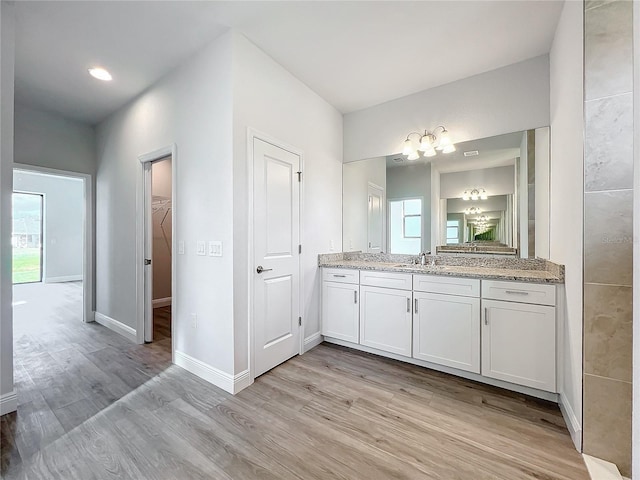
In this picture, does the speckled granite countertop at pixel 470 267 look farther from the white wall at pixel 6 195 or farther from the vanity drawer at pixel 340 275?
the white wall at pixel 6 195

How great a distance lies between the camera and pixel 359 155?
10.9 ft

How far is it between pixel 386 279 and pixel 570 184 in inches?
59.4

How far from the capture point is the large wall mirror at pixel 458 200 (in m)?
2.38

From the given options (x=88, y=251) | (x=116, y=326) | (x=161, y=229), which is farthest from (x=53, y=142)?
(x=116, y=326)

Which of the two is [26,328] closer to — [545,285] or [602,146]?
[545,285]

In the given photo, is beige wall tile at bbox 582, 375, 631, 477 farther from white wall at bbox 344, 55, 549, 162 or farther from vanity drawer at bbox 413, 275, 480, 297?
white wall at bbox 344, 55, 549, 162

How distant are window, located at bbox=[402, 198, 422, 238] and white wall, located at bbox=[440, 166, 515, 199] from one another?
0.29 metres

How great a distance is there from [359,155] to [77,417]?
136 inches

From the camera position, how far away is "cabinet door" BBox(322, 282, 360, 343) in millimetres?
2807

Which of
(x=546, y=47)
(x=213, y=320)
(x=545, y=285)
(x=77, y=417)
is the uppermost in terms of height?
(x=546, y=47)

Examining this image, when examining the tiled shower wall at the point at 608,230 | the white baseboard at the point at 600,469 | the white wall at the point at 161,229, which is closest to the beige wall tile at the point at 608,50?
the tiled shower wall at the point at 608,230

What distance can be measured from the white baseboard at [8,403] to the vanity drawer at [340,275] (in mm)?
2566

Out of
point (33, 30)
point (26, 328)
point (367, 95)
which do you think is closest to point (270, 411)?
point (367, 95)

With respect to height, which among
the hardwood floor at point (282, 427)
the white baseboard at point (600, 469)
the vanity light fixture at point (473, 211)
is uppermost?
the vanity light fixture at point (473, 211)
